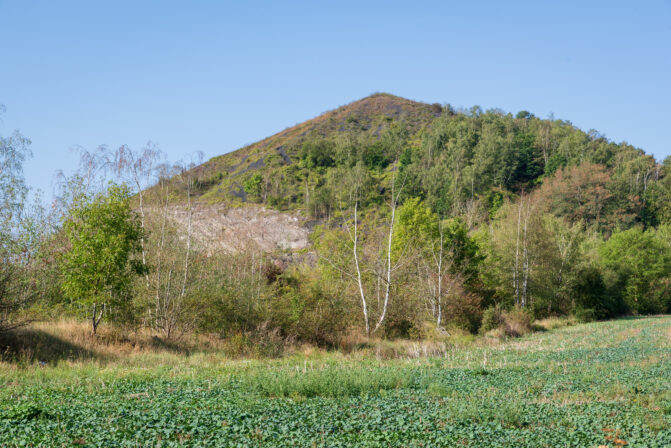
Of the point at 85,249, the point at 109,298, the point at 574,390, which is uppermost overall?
the point at 85,249

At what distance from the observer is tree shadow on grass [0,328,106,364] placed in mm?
16603

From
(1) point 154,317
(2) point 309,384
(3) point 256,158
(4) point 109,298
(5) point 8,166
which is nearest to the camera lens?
(2) point 309,384

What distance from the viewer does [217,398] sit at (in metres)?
11.2

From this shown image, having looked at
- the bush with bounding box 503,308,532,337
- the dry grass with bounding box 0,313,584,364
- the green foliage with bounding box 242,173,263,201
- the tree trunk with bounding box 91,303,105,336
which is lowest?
the bush with bounding box 503,308,532,337

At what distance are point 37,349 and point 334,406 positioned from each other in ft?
44.0

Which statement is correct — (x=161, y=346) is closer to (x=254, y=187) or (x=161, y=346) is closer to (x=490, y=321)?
(x=490, y=321)

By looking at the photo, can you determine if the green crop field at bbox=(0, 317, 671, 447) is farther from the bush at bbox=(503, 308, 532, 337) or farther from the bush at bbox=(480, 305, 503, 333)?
the bush at bbox=(503, 308, 532, 337)

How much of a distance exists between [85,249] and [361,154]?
122538mm

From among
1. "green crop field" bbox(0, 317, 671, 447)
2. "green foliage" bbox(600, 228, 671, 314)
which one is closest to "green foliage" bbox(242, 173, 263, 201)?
"green foliage" bbox(600, 228, 671, 314)

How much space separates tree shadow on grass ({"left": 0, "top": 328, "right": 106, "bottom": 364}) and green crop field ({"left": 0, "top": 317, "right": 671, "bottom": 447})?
4.89 ft

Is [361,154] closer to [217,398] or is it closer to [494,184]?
[494,184]

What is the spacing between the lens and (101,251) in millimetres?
20906

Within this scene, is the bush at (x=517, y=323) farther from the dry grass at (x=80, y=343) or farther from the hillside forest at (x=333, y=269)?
the dry grass at (x=80, y=343)

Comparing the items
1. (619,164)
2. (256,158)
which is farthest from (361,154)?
(619,164)
